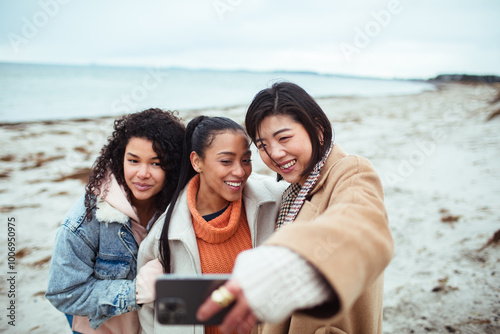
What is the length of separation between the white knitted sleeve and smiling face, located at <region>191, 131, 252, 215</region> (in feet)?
4.34

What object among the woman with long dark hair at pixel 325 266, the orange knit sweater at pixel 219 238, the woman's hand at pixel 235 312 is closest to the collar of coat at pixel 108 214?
the orange knit sweater at pixel 219 238

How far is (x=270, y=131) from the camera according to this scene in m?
1.83

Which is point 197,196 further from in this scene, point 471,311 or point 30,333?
point 471,311

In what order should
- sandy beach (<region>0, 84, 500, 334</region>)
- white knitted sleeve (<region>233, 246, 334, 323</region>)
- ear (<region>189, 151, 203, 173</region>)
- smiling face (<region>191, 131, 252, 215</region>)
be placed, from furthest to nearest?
sandy beach (<region>0, 84, 500, 334</region>)
ear (<region>189, 151, 203, 173</region>)
smiling face (<region>191, 131, 252, 215</region>)
white knitted sleeve (<region>233, 246, 334, 323</region>)

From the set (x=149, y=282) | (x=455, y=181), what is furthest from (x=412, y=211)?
(x=149, y=282)

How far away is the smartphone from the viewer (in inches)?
32.9

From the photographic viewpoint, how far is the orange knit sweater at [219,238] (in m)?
2.04

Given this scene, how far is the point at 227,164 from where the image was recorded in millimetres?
2170

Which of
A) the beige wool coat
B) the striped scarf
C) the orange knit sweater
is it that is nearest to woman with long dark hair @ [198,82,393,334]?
the beige wool coat

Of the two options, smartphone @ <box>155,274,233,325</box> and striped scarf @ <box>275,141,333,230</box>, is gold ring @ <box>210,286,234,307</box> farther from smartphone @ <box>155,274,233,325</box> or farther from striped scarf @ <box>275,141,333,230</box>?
striped scarf @ <box>275,141,333,230</box>

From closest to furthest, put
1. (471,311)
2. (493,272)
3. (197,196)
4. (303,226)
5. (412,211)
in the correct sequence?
(303,226), (197,196), (471,311), (493,272), (412,211)

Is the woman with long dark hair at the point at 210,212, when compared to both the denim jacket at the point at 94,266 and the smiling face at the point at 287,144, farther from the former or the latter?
the smiling face at the point at 287,144

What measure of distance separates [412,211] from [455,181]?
1680mm

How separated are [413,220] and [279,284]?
4.80 metres
